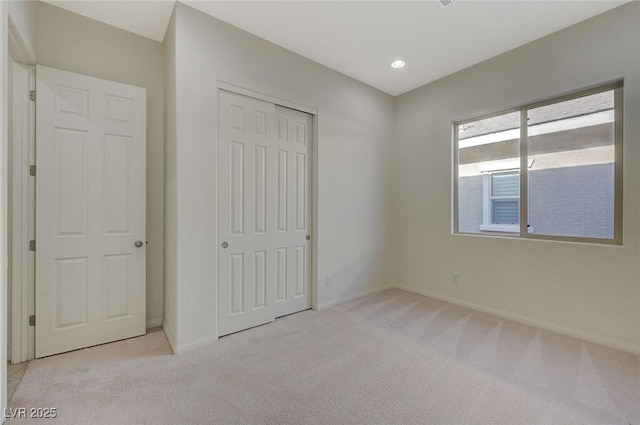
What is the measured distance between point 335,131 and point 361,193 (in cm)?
92

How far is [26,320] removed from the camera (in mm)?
2215

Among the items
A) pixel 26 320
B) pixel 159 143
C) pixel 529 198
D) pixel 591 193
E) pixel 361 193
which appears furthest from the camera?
pixel 361 193

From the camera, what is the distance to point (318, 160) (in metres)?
3.37

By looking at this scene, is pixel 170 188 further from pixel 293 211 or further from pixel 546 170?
pixel 546 170

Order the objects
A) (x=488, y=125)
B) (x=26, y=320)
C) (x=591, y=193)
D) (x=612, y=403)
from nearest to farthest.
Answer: (x=612, y=403), (x=26, y=320), (x=591, y=193), (x=488, y=125)

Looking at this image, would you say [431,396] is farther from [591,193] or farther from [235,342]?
[591,193]

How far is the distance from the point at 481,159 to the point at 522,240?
3.62 feet

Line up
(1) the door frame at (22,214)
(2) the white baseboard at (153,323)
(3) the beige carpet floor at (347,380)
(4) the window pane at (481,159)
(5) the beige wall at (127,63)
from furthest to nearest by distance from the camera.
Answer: (4) the window pane at (481,159)
(2) the white baseboard at (153,323)
(5) the beige wall at (127,63)
(1) the door frame at (22,214)
(3) the beige carpet floor at (347,380)

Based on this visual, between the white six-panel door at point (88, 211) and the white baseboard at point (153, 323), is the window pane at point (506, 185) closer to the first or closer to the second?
the white six-panel door at point (88, 211)

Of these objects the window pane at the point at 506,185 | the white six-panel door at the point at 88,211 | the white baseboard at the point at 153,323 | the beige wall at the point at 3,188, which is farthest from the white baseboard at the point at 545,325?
the beige wall at the point at 3,188

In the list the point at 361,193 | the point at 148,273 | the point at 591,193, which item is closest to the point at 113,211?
the point at 148,273

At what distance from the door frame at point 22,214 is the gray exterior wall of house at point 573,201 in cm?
475

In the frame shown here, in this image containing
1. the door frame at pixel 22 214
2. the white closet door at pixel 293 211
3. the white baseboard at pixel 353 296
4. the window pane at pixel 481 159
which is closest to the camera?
the door frame at pixel 22 214

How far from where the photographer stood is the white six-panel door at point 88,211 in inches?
88.8
